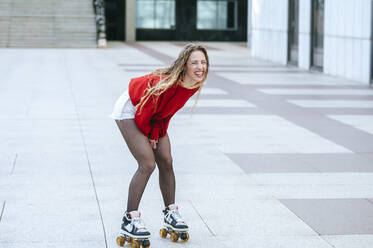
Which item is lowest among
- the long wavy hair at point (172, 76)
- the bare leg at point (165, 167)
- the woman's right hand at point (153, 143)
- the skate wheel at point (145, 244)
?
the skate wheel at point (145, 244)

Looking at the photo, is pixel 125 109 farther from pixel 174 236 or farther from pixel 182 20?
pixel 182 20

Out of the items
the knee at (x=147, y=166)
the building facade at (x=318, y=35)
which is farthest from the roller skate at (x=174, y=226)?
the building facade at (x=318, y=35)

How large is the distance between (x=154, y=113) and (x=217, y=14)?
42.8 metres

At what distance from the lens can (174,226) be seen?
18.2 feet

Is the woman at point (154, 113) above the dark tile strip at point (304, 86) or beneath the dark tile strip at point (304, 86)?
above

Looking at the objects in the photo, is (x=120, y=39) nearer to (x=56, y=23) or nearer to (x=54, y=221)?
(x=56, y=23)

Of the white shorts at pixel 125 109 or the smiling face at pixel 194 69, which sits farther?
the white shorts at pixel 125 109

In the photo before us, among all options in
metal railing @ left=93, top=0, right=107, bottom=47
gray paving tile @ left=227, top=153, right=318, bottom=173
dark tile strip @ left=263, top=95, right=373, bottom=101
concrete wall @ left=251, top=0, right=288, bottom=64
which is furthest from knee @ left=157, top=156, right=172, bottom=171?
metal railing @ left=93, top=0, right=107, bottom=47

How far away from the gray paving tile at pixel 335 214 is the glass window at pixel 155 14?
134 feet

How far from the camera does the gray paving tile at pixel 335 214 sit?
19.7 ft

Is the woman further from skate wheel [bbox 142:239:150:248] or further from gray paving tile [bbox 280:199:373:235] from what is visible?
gray paving tile [bbox 280:199:373:235]

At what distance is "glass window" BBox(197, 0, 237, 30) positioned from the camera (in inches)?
1868

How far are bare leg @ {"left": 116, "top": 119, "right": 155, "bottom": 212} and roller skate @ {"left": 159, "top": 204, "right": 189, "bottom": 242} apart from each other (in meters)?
0.31

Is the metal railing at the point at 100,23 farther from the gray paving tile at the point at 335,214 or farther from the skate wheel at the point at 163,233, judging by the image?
the skate wheel at the point at 163,233
